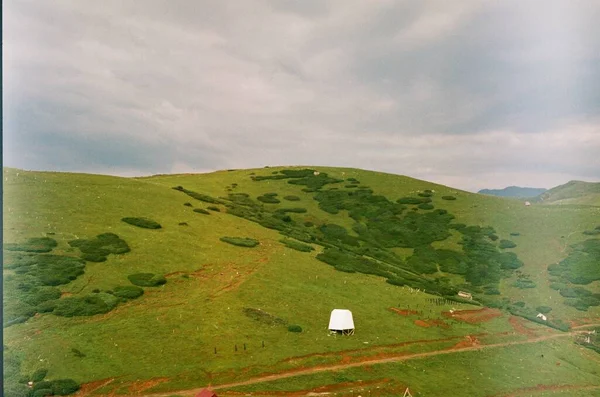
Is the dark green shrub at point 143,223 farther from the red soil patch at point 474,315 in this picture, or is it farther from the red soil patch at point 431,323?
the red soil patch at point 474,315

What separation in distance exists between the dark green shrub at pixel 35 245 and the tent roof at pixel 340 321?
108ft

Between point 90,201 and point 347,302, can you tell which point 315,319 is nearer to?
point 347,302

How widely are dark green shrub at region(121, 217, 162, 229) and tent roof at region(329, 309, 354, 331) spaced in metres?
31.5

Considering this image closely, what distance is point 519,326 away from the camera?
5775 centimetres

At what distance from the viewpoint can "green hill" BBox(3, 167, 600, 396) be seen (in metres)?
36.6

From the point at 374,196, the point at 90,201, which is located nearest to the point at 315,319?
the point at 90,201

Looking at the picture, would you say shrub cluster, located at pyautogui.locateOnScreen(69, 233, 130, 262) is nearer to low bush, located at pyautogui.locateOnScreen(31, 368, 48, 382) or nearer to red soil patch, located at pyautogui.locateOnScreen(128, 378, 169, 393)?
low bush, located at pyautogui.locateOnScreen(31, 368, 48, 382)

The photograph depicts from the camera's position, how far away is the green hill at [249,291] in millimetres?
36562

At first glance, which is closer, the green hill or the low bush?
the low bush

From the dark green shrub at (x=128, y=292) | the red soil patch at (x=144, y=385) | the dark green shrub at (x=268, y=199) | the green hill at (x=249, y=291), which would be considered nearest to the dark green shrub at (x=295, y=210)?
the green hill at (x=249, y=291)

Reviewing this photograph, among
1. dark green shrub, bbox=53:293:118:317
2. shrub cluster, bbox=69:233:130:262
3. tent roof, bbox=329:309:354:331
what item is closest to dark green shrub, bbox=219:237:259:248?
shrub cluster, bbox=69:233:130:262

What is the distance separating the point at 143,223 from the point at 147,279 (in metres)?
16.7

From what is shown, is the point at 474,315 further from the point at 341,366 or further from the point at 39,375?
the point at 39,375

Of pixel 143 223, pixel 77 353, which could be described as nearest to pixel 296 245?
pixel 143 223
